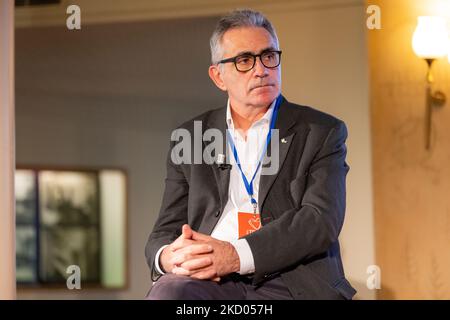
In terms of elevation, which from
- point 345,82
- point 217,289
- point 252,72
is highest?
point 345,82

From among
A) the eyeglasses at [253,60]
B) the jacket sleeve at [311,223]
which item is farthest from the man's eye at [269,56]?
the jacket sleeve at [311,223]

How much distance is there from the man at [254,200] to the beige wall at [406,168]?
61.8 inches

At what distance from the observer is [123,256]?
729 centimetres

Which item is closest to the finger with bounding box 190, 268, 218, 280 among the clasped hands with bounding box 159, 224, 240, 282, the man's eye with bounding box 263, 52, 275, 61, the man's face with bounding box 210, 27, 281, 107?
the clasped hands with bounding box 159, 224, 240, 282

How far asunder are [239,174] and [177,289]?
1.52 ft

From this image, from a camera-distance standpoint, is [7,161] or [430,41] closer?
[7,161]

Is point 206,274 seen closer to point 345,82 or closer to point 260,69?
point 260,69

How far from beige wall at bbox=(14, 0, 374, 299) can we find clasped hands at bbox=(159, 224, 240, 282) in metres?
1.69

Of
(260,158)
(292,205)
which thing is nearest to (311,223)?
(292,205)

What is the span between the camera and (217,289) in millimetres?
2502

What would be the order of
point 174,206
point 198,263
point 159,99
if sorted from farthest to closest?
point 159,99
point 174,206
point 198,263

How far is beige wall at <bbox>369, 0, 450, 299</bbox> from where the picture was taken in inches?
163
